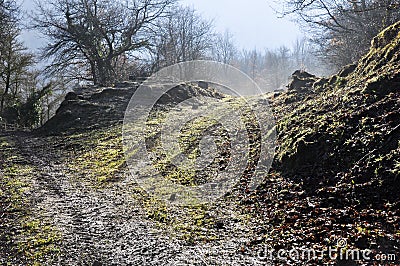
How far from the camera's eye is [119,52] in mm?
23734

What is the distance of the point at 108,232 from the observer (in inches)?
195

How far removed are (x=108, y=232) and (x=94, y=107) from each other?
1210 centimetres

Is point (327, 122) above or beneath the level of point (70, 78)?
beneath

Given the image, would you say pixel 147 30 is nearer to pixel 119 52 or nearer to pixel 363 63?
pixel 119 52

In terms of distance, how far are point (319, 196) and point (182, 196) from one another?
106 inches

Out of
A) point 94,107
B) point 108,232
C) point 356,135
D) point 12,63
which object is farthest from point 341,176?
point 12,63

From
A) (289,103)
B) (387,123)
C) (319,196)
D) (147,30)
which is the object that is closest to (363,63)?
(289,103)

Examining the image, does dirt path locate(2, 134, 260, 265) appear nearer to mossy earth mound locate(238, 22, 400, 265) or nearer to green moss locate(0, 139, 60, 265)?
green moss locate(0, 139, 60, 265)

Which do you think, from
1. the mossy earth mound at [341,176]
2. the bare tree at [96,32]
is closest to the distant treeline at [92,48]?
the bare tree at [96,32]

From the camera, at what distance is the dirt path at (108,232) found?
13.6 ft

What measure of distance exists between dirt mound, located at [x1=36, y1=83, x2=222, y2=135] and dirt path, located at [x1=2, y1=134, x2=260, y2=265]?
6839 millimetres

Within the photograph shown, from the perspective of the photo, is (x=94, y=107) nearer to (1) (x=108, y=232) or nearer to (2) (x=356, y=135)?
(1) (x=108, y=232)

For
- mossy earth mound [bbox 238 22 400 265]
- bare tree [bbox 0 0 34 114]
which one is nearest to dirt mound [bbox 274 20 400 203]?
mossy earth mound [bbox 238 22 400 265]

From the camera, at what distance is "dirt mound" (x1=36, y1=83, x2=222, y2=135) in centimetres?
1430
